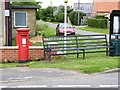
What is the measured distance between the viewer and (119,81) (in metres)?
10.8

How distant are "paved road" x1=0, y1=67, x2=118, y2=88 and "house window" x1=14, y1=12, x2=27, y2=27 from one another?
18.5 metres

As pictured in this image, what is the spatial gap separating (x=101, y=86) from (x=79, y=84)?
66 centimetres

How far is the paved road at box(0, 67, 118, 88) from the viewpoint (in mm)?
10383

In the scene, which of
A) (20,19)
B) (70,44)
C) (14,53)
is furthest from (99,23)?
(14,53)

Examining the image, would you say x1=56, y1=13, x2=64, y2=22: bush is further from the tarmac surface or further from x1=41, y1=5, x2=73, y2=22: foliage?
the tarmac surface

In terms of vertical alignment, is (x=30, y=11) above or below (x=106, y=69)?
above

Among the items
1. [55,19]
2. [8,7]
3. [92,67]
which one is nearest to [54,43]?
[92,67]

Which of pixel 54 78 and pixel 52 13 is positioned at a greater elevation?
pixel 52 13

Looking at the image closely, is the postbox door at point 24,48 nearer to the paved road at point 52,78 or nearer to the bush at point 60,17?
the paved road at point 52,78

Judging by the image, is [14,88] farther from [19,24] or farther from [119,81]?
[19,24]

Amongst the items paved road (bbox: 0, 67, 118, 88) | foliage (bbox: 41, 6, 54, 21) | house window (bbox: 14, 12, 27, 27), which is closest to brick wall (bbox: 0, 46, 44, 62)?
paved road (bbox: 0, 67, 118, 88)

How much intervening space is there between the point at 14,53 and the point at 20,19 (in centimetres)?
1662

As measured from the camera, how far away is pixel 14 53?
1586cm

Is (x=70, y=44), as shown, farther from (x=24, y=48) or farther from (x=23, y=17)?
(x=23, y=17)
